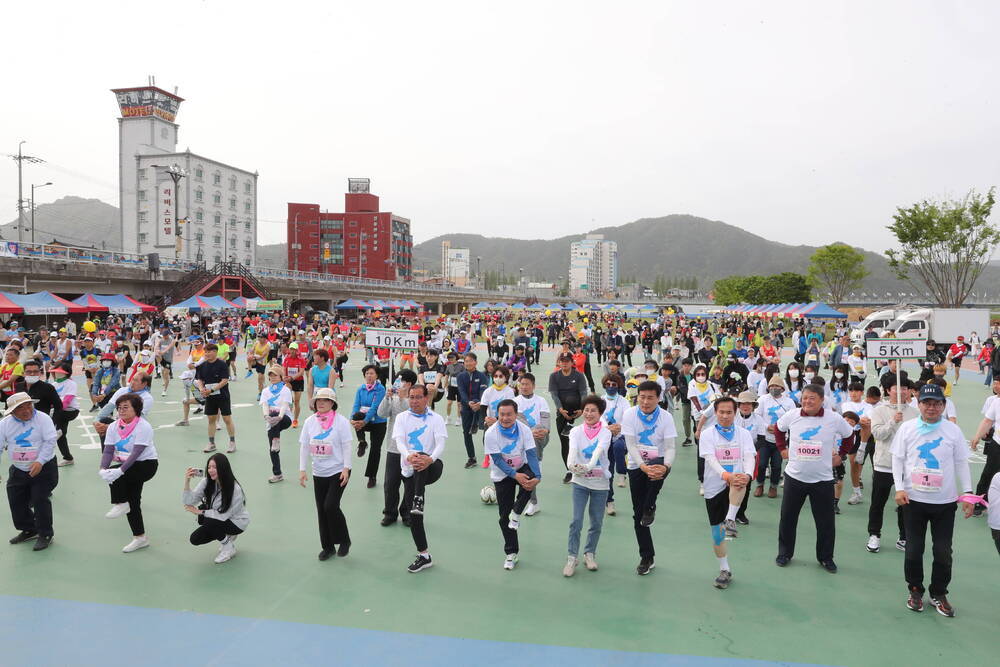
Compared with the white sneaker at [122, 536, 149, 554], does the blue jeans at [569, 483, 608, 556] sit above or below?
above

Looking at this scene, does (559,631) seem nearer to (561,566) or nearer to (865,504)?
(561,566)

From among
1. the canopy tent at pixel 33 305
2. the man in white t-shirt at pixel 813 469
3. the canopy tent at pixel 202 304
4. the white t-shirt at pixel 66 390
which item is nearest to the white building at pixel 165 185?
the canopy tent at pixel 202 304

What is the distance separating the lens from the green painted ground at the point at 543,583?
4.09m

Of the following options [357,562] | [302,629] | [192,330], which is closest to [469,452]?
[357,562]

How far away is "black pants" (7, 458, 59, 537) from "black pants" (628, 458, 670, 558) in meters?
5.17

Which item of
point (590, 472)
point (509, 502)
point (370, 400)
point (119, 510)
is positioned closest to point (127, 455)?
point (119, 510)

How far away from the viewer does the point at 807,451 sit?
493 centimetres

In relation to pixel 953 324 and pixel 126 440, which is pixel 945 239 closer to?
pixel 953 324

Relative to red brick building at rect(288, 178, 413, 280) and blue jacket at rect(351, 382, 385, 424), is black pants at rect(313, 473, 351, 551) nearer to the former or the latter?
blue jacket at rect(351, 382, 385, 424)

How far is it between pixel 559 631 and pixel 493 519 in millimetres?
2182

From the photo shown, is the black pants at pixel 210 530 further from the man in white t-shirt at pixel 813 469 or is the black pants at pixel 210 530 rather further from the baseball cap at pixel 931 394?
the baseball cap at pixel 931 394

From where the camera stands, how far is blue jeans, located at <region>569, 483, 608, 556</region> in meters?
4.86

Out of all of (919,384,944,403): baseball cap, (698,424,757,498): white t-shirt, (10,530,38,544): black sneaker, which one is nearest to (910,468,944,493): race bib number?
(919,384,944,403): baseball cap

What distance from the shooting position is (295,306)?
62.5 m
